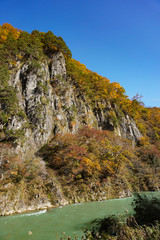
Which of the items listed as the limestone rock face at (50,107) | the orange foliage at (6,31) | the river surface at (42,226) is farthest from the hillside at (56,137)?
the river surface at (42,226)

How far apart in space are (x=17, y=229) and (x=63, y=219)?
10.2ft

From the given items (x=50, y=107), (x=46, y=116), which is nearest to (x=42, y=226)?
(x=46, y=116)

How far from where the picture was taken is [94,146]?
2109 centimetres

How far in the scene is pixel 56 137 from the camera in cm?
2067

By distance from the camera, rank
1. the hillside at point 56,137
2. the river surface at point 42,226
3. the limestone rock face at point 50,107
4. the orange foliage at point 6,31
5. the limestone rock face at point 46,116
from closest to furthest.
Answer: the river surface at point 42,226, the limestone rock face at point 46,116, the hillside at point 56,137, the limestone rock face at point 50,107, the orange foliage at point 6,31

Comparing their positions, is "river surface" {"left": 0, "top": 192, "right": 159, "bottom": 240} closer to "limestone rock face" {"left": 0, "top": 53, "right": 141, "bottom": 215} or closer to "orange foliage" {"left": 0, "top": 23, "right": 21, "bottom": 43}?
"limestone rock face" {"left": 0, "top": 53, "right": 141, "bottom": 215}

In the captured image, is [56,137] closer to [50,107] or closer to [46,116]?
[46,116]

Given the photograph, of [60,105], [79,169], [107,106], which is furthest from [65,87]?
[79,169]

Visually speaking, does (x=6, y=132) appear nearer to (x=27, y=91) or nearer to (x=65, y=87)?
(x=27, y=91)

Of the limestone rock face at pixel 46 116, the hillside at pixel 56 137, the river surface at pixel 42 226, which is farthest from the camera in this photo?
the hillside at pixel 56 137

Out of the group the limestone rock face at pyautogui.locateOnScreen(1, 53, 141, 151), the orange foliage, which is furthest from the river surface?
the orange foliage

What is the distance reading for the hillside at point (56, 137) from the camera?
14.4 metres

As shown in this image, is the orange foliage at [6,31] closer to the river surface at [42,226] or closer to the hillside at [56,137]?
the hillside at [56,137]

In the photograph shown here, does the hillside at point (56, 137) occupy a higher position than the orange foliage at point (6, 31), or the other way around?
the orange foliage at point (6, 31)
